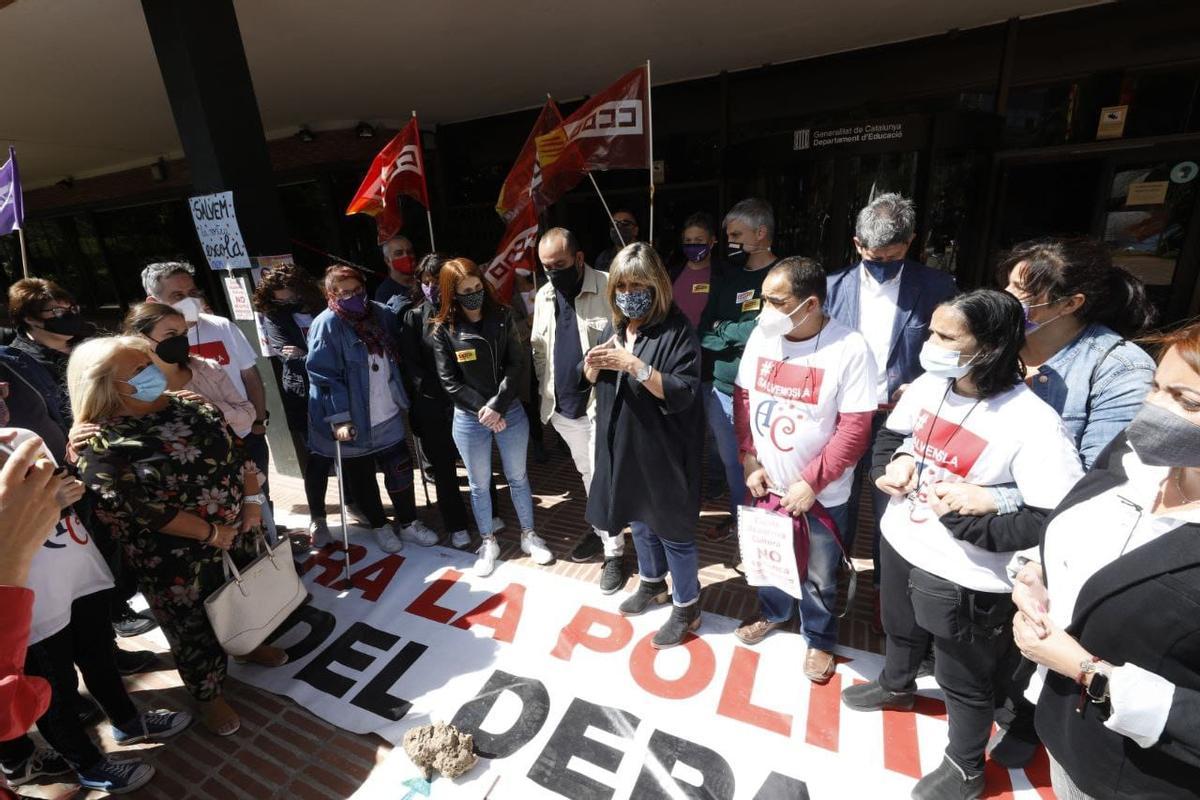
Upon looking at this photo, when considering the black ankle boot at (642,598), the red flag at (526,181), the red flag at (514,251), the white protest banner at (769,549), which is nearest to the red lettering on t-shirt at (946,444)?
the white protest banner at (769,549)

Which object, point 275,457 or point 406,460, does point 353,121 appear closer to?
point 275,457

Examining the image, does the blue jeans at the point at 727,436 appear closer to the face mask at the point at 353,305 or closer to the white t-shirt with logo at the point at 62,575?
the face mask at the point at 353,305

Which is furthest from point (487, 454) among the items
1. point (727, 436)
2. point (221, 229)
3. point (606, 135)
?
point (221, 229)

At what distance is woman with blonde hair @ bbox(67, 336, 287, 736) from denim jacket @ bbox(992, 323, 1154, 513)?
2940mm

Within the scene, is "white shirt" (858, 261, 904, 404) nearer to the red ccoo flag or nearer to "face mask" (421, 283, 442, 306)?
the red ccoo flag

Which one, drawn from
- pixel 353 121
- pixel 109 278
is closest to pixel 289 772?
pixel 353 121

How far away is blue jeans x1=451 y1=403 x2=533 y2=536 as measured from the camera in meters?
3.38

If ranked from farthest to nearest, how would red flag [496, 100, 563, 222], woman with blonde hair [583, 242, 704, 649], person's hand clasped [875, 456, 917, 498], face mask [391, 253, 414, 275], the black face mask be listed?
face mask [391, 253, 414, 275] < red flag [496, 100, 563, 222] < the black face mask < woman with blonde hair [583, 242, 704, 649] < person's hand clasped [875, 456, 917, 498]

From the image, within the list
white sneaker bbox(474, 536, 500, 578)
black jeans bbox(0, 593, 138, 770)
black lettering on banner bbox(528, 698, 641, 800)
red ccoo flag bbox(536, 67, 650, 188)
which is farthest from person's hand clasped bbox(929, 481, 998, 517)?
black jeans bbox(0, 593, 138, 770)

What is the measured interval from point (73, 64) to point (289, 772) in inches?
246

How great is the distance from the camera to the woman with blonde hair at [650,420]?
94.0 inches

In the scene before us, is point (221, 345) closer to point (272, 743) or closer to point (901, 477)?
point (272, 743)

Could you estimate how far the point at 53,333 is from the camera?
2.88m

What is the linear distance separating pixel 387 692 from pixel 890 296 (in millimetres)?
3217
